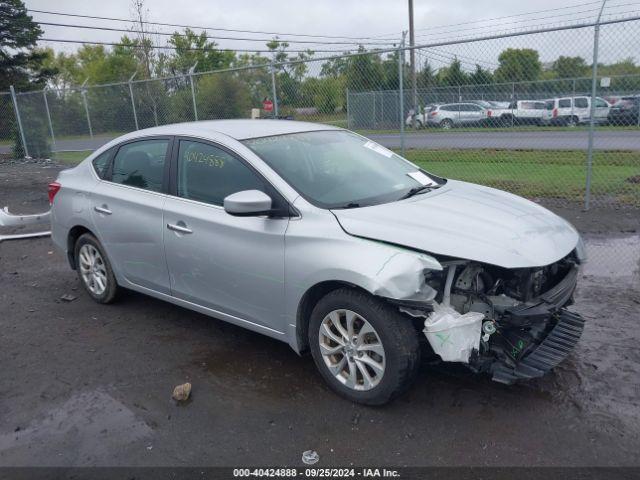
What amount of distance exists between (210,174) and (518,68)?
6.91 m

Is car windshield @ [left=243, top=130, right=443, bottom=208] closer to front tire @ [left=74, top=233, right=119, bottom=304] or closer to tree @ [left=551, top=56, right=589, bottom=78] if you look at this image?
front tire @ [left=74, top=233, right=119, bottom=304]

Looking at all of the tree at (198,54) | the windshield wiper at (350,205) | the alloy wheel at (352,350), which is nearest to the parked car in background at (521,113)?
the windshield wiper at (350,205)

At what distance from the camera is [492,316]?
3188mm

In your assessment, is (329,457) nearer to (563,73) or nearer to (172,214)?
(172,214)

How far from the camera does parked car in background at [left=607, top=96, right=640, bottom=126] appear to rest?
852 centimetres

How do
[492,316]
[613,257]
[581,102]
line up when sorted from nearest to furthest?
1. [492,316]
2. [613,257]
3. [581,102]

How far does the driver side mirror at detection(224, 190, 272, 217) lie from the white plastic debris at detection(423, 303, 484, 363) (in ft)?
4.02

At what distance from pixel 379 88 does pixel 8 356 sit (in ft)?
30.4

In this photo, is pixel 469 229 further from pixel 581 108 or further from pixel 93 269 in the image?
pixel 581 108

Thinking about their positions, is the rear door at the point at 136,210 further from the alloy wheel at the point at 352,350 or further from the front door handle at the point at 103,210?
the alloy wheel at the point at 352,350

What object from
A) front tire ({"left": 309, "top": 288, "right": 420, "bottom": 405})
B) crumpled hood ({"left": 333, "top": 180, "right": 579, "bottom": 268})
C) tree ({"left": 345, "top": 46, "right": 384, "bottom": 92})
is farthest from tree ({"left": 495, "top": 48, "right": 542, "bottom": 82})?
front tire ({"left": 309, "top": 288, "right": 420, "bottom": 405})

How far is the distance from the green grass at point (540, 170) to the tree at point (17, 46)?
33.1m

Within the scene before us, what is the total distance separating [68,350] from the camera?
4453 millimetres

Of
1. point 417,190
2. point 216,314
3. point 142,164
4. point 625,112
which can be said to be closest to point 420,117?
point 625,112
